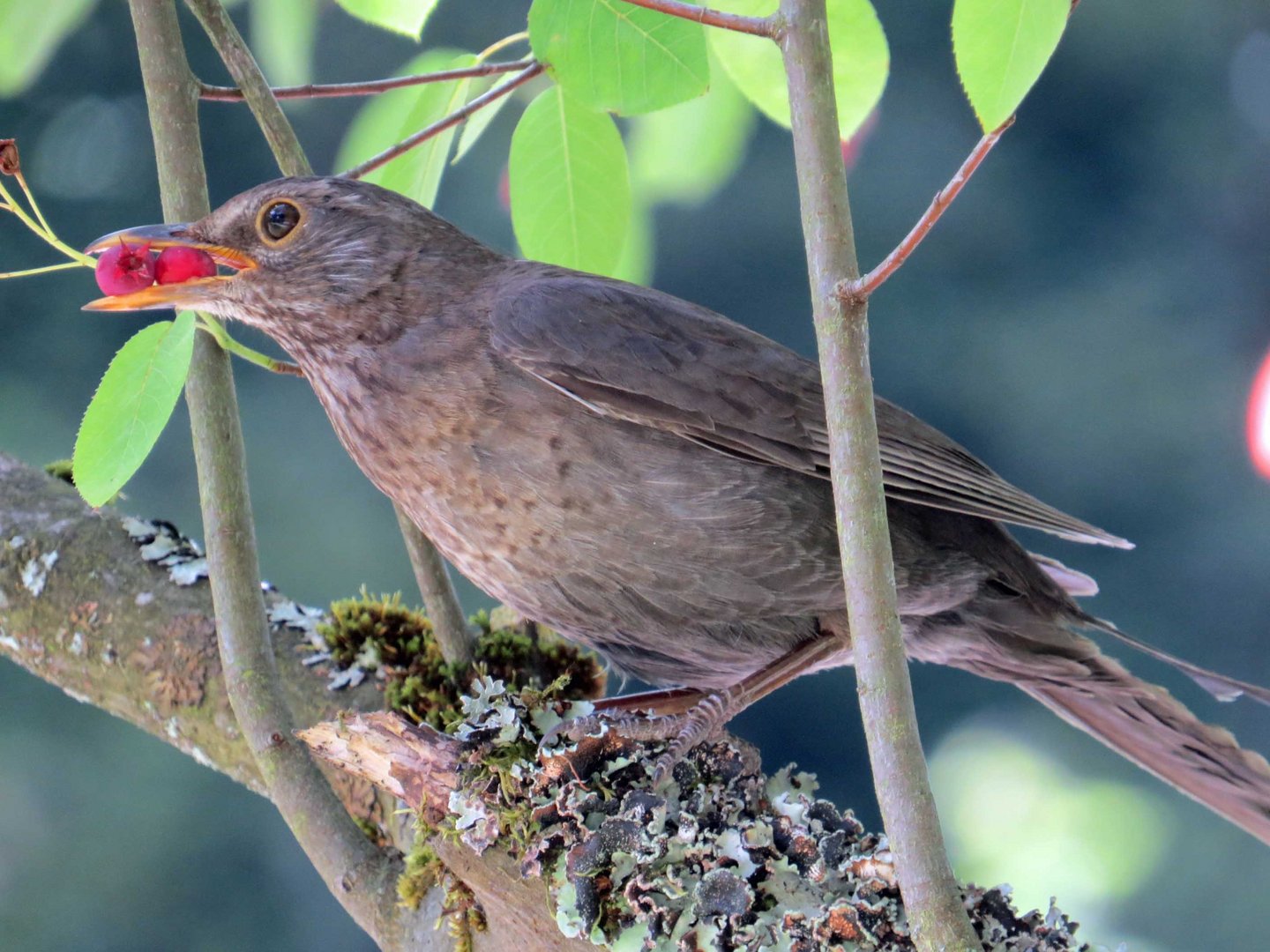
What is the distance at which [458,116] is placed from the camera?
181 centimetres

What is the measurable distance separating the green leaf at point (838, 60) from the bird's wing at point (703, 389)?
0.39m

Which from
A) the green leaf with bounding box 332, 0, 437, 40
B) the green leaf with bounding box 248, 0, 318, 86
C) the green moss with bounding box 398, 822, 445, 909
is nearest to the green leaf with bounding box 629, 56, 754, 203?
the green leaf with bounding box 332, 0, 437, 40

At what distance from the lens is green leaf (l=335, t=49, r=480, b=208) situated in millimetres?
1909

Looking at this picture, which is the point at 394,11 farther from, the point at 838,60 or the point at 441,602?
the point at 441,602

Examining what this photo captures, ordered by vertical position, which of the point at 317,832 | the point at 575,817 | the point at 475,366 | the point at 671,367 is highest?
the point at 671,367

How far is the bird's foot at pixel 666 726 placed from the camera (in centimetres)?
154

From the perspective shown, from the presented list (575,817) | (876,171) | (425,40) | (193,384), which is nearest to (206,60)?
(425,40)

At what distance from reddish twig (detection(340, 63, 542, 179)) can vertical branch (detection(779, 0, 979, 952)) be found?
0.70 meters

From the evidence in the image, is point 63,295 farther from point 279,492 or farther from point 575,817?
point 575,817

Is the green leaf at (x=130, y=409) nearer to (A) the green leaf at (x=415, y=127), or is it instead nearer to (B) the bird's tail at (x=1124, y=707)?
(A) the green leaf at (x=415, y=127)

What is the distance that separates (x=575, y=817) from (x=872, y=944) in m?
0.37

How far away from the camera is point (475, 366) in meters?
1.85

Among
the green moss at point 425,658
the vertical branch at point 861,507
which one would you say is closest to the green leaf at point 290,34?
the green moss at point 425,658

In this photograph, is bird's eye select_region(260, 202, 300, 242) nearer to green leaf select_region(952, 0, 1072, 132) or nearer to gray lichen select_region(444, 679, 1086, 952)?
gray lichen select_region(444, 679, 1086, 952)
